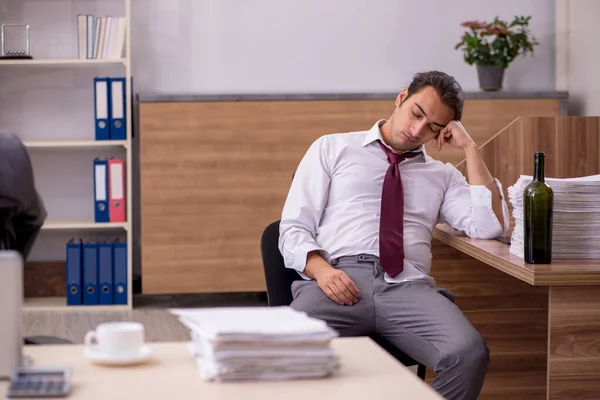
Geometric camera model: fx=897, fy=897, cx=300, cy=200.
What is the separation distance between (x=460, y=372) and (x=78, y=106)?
3.45 metres

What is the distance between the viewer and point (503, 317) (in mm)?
3010

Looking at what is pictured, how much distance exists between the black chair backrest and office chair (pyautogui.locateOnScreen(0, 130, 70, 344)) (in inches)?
39.7

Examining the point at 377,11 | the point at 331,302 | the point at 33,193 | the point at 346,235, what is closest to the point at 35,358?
the point at 33,193

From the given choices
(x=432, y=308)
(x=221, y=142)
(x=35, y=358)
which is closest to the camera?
(x=35, y=358)

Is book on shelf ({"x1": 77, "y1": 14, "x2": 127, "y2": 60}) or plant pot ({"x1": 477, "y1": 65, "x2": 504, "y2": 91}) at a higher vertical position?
book on shelf ({"x1": 77, "y1": 14, "x2": 127, "y2": 60})

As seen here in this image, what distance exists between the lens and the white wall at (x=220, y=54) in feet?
16.7

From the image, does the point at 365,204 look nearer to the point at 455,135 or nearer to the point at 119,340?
the point at 455,135

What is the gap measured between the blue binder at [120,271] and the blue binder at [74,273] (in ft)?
0.63

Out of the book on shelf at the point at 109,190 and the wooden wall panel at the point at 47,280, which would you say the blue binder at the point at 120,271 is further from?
the wooden wall panel at the point at 47,280

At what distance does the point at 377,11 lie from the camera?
5254mm

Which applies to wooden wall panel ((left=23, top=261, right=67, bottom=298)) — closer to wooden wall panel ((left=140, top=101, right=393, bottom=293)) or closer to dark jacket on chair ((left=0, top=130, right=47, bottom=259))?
wooden wall panel ((left=140, top=101, right=393, bottom=293))

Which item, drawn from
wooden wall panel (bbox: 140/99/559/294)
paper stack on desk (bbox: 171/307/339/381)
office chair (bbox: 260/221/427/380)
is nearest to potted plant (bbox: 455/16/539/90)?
wooden wall panel (bbox: 140/99/559/294)

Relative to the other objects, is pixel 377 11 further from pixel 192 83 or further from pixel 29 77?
pixel 29 77

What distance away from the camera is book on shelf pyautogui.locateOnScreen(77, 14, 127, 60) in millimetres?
4820
